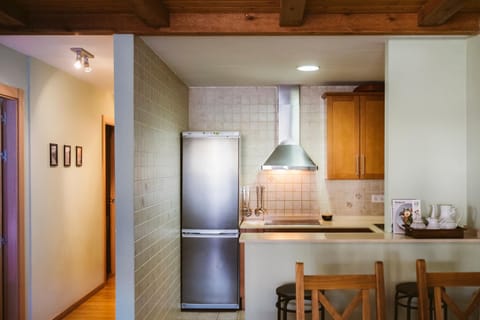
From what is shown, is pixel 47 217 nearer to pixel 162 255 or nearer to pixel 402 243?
pixel 162 255

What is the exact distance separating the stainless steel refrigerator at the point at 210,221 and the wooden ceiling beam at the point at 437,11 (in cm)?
218

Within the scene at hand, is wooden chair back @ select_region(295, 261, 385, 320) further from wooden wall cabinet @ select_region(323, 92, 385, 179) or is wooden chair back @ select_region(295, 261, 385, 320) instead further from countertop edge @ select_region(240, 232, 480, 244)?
wooden wall cabinet @ select_region(323, 92, 385, 179)

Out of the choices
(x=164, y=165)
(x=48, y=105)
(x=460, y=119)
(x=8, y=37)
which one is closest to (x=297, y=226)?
(x=164, y=165)

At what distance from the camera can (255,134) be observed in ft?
16.7

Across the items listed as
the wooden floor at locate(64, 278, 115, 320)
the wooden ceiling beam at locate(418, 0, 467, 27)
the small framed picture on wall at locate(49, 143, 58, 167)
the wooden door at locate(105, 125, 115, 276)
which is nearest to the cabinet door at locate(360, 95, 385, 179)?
the wooden ceiling beam at locate(418, 0, 467, 27)

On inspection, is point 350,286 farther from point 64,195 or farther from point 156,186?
point 64,195

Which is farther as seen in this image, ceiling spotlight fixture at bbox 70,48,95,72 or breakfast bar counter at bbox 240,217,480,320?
ceiling spotlight fixture at bbox 70,48,95,72

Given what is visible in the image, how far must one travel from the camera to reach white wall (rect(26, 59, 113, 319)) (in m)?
3.75

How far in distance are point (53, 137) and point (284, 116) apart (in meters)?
2.55

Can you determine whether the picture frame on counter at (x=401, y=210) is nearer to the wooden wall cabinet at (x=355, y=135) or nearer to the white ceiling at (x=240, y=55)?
the white ceiling at (x=240, y=55)

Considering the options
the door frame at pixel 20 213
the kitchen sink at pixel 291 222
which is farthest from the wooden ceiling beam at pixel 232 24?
the kitchen sink at pixel 291 222

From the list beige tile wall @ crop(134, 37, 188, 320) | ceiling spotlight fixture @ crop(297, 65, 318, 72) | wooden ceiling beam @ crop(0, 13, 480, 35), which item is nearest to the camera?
wooden ceiling beam @ crop(0, 13, 480, 35)

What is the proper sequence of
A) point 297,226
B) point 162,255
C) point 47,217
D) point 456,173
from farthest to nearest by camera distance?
point 297,226, point 47,217, point 162,255, point 456,173

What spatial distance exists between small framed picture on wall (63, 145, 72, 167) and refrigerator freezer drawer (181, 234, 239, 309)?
1446 millimetres
